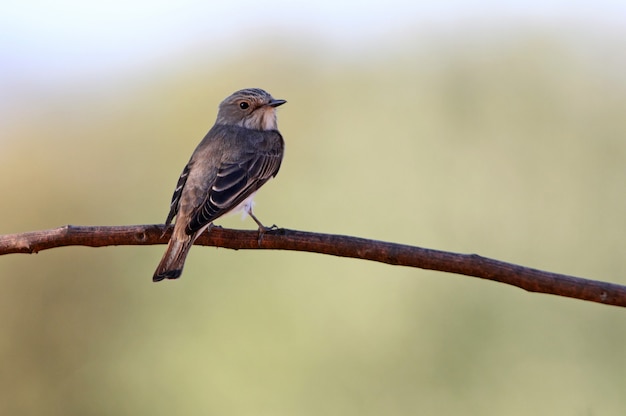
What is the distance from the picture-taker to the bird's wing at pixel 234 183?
19.0 feet

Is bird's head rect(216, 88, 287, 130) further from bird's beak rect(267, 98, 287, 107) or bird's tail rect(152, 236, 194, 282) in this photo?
bird's tail rect(152, 236, 194, 282)

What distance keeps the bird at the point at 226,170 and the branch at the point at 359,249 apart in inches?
27.1

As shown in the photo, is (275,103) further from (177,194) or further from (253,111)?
(177,194)

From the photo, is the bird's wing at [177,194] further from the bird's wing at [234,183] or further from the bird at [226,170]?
the bird's wing at [234,183]

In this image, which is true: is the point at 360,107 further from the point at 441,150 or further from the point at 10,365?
the point at 10,365

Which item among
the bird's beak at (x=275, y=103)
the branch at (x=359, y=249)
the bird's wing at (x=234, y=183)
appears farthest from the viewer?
the bird's beak at (x=275, y=103)

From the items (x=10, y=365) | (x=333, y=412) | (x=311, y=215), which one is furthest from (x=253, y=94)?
(x=10, y=365)

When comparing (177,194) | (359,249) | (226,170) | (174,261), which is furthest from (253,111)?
(359,249)

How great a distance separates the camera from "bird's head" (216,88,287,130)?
7434 mm

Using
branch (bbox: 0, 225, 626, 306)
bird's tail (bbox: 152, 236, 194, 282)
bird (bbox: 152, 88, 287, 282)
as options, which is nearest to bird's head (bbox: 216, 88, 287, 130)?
bird (bbox: 152, 88, 287, 282)

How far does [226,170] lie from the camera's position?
6379 millimetres

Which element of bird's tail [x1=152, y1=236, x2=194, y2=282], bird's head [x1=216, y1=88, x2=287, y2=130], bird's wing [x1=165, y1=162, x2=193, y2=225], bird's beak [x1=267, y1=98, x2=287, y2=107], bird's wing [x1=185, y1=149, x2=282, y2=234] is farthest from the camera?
bird's head [x1=216, y1=88, x2=287, y2=130]

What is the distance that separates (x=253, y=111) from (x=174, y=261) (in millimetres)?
2217

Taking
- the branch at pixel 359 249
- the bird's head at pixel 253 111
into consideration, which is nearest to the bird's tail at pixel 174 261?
the branch at pixel 359 249
